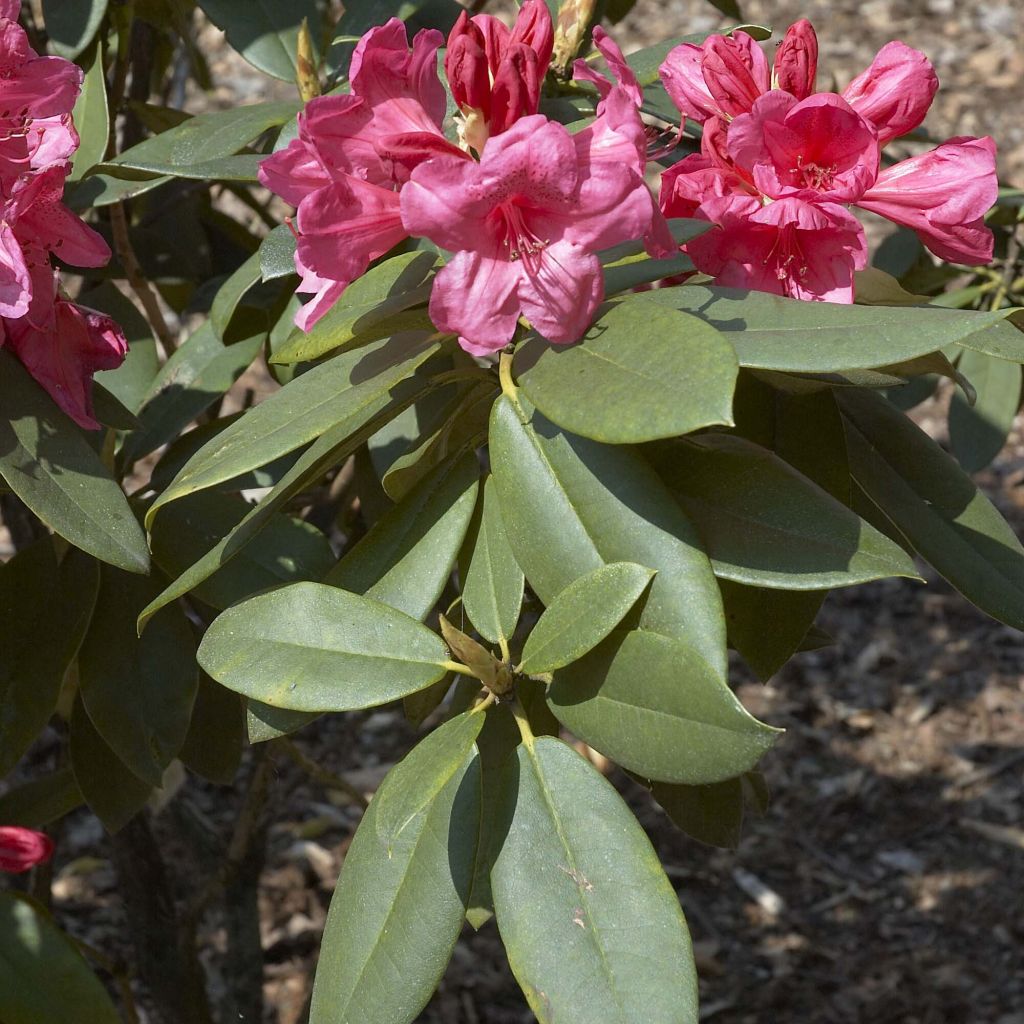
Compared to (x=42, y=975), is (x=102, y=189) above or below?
above

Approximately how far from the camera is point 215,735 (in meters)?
1.18

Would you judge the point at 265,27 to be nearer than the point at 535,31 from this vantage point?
No

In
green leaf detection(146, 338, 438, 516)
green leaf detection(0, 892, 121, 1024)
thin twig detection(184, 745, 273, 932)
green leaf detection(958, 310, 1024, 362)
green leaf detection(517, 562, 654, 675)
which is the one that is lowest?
thin twig detection(184, 745, 273, 932)

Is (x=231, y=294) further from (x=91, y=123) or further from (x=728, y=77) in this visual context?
(x=728, y=77)

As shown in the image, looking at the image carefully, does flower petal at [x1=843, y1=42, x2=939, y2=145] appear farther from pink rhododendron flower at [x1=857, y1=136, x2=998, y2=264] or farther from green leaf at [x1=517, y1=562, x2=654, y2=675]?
green leaf at [x1=517, y1=562, x2=654, y2=675]

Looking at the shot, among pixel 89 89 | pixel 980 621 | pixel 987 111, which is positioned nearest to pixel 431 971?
pixel 89 89

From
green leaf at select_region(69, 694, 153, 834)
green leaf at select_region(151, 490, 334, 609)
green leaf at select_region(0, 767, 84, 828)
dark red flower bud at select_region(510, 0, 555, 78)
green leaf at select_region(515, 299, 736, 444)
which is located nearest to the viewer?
green leaf at select_region(515, 299, 736, 444)

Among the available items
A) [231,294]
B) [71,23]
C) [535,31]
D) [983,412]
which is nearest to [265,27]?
[71,23]

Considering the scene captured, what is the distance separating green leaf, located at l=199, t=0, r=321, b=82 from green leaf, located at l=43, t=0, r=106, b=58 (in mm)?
106

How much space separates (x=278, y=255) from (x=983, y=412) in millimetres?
1003

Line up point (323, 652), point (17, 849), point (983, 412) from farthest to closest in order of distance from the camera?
point (983, 412) → point (17, 849) → point (323, 652)

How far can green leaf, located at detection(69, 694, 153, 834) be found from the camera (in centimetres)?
117

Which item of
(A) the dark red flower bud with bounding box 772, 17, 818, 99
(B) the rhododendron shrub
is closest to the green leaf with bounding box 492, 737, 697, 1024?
(B) the rhododendron shrub

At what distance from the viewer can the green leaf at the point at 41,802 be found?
4.33 ft
